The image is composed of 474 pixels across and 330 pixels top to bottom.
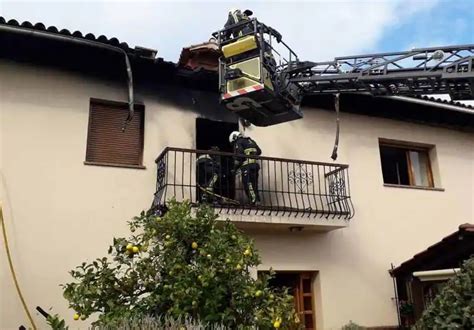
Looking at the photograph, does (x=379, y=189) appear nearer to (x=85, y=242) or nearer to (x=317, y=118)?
(x=317, y=118)

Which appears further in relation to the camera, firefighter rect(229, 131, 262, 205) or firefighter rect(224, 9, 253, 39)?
firefighter rect(229, 131, 262, 205)

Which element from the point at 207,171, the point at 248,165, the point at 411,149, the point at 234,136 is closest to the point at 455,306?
the point at 248,165

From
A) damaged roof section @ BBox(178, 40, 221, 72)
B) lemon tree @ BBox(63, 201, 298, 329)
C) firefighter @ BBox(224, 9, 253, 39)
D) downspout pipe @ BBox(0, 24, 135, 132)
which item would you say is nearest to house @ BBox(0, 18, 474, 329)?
downspout pipe @ BBox(0, 24, 135, 132)

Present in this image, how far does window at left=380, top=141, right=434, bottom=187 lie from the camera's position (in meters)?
11.6

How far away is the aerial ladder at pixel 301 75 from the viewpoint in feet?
23.4

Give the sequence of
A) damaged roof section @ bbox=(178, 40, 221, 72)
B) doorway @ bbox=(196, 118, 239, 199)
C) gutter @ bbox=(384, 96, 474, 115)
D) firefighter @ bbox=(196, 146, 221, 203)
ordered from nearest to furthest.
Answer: firefighter @ bbox=(196, 146, 221, 203) → damaged roof section @ bbox=(178, 40, 221, 72) → doorway @ bbox=(196, 118, 239, 199) → gutter @ bbox=(384, 96, 474, 115)

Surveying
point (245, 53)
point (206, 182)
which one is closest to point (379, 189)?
point (206, 182)

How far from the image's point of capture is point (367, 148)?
444 inches

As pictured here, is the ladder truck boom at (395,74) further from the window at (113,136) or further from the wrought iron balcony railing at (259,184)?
the window at (113,136)

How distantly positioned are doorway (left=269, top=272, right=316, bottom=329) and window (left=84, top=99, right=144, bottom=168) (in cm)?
355

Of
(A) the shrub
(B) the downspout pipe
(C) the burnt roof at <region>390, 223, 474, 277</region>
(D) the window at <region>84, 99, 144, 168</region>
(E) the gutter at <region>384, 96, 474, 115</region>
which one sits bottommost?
(A) the shrub

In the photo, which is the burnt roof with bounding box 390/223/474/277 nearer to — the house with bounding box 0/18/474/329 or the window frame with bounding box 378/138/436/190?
the house with bounding box 0/18/474/329

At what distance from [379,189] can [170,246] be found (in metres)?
6.36

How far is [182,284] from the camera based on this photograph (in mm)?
5660
